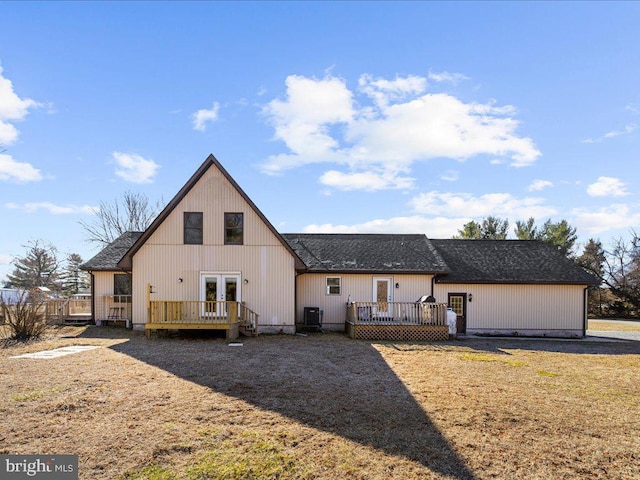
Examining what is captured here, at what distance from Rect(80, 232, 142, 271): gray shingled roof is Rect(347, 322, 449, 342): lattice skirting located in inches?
404

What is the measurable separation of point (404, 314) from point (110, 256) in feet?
45.4

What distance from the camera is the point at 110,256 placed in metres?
18.5

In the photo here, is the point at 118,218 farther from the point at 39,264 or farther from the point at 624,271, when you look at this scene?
the point at 624,271

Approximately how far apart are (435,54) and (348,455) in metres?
11.2

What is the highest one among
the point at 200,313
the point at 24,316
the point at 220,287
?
the point at 220,287

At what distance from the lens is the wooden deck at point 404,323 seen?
15.4 metres

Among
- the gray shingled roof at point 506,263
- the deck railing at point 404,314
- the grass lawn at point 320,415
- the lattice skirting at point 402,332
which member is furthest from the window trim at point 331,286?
the grass lawn at point 320,415

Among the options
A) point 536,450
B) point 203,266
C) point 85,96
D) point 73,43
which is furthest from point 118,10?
point 536,450

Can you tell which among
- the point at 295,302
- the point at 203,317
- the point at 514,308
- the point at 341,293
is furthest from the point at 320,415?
the point at 514,308

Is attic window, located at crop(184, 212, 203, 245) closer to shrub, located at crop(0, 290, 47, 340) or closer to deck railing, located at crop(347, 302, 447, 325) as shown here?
shrub, located at crop(0, 290, 47, 340)

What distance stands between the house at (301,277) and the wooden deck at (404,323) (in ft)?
0.22

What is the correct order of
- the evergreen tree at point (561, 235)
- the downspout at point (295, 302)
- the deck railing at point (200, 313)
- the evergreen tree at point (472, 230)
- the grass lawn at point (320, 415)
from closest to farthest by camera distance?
the grass lawn at point (320, 415), the deck railing at point (200, 313), the downspout at point (295, 302), the evergreen tree at point (561, 235), the evergreen tree at point (472, 230)

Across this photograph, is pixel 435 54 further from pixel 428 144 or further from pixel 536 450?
pixel 536 450

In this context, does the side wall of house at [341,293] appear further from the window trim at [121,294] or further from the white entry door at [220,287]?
the window trim at [121,294]
